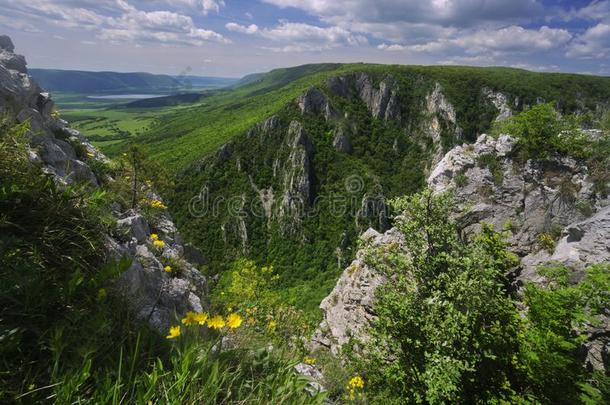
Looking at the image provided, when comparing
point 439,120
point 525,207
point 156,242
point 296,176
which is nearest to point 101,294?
point 156,242

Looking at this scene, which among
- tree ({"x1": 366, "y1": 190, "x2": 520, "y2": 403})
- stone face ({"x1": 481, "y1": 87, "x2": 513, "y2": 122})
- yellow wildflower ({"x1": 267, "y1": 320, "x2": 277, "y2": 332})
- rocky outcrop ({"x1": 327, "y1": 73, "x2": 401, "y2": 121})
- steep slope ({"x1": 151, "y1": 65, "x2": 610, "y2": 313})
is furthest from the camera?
rocky outcrop ({"x1": 327, "y1": 73, "x2": 401, "y2": 121})

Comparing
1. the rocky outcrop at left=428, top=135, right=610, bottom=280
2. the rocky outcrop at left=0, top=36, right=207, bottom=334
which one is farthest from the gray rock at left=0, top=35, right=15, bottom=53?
the rocky outcrop at left=428, top=135, right=610, bottom=280

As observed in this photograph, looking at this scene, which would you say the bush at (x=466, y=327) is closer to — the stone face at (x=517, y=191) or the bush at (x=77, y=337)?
the stone face at (x=517, y=191)

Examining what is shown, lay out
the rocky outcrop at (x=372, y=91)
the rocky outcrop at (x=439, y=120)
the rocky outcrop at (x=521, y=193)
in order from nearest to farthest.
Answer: the rocky outcrop at (x=521, y=193)
the rocky outcrop at (x=439, y=120)
the rocky outcrop at (x=372, y=91)

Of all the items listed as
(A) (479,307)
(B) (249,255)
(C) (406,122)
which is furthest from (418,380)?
(C) (406,122)

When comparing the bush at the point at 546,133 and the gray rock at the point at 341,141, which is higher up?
the bush at the point at 546,133

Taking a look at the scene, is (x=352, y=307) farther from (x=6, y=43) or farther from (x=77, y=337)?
(x=6, y=43)

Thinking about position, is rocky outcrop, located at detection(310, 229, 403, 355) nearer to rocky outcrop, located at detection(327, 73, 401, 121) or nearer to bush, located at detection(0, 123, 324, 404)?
bush, located at detection(0, 123, 324, 404)

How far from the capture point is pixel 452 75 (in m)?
167

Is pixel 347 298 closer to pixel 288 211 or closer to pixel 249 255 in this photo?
pixel 249 255

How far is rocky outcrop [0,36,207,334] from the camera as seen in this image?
3.95 metres

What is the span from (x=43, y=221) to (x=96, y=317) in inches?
43.5

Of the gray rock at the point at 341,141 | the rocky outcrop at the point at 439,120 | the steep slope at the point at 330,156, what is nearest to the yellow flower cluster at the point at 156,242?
the steep slope at the point at 330,156

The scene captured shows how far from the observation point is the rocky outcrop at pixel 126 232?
395 cm
